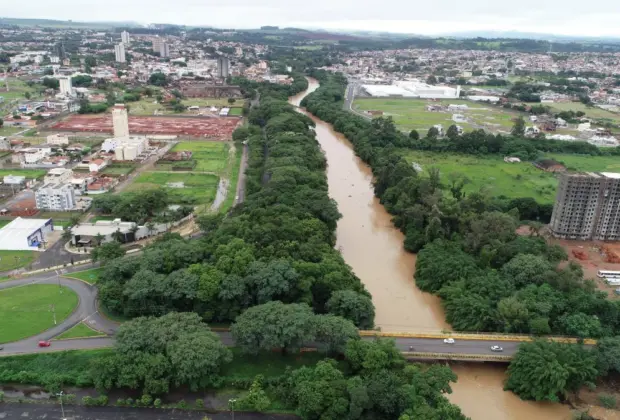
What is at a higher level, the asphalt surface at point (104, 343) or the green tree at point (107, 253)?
the green tree at point (107, 253)

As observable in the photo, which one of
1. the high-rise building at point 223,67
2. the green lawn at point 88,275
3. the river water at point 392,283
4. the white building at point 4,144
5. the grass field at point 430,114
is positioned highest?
the high-rise building at point 223,67

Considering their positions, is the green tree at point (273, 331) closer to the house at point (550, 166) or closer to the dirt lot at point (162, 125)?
the house at point (550, 166)

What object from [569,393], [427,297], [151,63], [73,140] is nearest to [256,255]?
[427,297]

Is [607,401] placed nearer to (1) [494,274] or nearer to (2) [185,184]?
(1) [494,274]

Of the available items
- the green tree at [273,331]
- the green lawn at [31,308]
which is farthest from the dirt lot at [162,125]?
the green tree at [273,331]

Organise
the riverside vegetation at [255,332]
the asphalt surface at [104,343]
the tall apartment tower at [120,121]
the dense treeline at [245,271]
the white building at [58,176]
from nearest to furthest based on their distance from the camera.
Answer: the riverside vegetation at [255,332] → the asphalt surface at [104,343] → the dense treeline at [245,271] → the white building at [58,176] → the tall apartment tower at [120,121]

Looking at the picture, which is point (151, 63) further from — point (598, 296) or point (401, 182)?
point (598, 296)

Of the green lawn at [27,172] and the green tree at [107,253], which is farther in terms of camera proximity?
the green lawn at [27,172]
